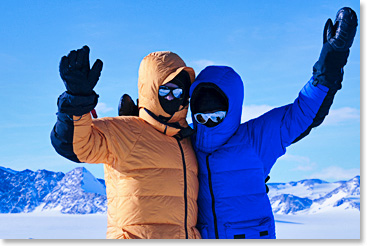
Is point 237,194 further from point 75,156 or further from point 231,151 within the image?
point 75,156

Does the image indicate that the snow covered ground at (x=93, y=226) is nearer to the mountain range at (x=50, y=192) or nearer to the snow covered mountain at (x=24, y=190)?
the mountain range at (x=50, y=192)

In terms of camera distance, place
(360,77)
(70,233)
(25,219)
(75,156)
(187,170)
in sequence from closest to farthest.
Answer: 1. (75,156)
2. (187,170)
3. (360,77)
4. (70,233)
5. (25,219)

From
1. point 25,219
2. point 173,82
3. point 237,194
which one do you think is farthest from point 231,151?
point 25,219

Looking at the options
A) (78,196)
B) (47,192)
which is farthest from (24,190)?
(78,196)

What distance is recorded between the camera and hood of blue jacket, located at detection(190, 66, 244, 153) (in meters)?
3.25

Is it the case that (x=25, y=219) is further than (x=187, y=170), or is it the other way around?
(x=25, y=219)

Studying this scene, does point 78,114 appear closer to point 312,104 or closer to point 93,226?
point 312,104

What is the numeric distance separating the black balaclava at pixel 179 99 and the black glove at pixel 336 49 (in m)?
0.88

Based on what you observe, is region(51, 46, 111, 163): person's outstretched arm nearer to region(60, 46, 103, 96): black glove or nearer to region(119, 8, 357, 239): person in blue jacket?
region(60, 46, 103, 96): black glove

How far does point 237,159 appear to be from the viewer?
3.28m

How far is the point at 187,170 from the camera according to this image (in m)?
3.17

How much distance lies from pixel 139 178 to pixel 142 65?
824 millimetres

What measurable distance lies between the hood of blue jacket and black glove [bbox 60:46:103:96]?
34.3 inches

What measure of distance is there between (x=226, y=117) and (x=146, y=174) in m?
0.68
